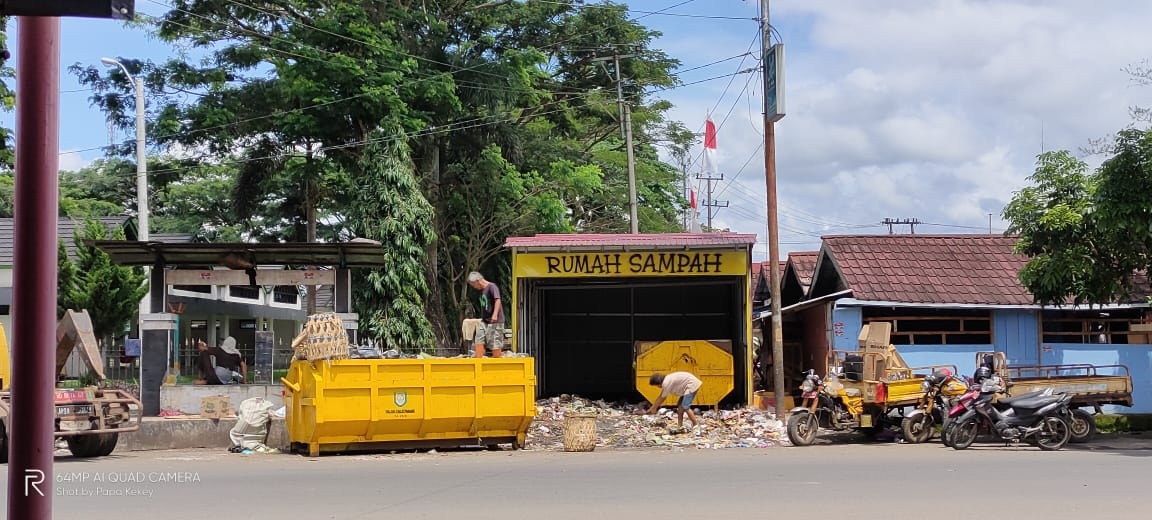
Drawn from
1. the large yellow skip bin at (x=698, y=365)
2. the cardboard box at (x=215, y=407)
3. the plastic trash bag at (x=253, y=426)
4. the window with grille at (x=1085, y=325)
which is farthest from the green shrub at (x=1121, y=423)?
the cardboard box at (x=215, y=407)

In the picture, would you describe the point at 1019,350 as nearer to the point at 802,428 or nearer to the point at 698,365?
the point at 698,365

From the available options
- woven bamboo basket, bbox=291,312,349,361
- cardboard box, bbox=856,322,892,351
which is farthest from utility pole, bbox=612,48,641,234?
woven bamboo basket, bbox=291,312,349,361

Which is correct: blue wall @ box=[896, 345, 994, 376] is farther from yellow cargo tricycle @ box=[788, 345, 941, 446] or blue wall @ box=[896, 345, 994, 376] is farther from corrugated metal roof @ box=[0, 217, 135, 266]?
corrugated metal roof @ box=[0, 217, 135, 266]

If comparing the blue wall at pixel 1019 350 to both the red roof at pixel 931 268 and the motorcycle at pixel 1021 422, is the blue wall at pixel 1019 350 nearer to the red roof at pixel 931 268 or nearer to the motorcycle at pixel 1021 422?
the red roof at pixel 931 268

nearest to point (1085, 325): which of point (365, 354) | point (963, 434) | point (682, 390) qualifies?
point (963, 434)

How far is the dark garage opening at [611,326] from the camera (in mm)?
25578

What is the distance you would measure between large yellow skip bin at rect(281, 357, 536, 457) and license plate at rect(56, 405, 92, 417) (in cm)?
262

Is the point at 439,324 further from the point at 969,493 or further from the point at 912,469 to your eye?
the point at 969,493

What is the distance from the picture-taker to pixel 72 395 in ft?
44.7

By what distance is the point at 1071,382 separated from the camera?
16.6m

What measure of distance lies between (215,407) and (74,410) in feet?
11.0

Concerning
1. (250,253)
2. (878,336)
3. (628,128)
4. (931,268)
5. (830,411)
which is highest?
(628,128)

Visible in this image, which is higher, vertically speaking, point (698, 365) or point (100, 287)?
point (100, 287)

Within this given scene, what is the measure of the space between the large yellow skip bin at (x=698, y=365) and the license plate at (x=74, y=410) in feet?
33.7
